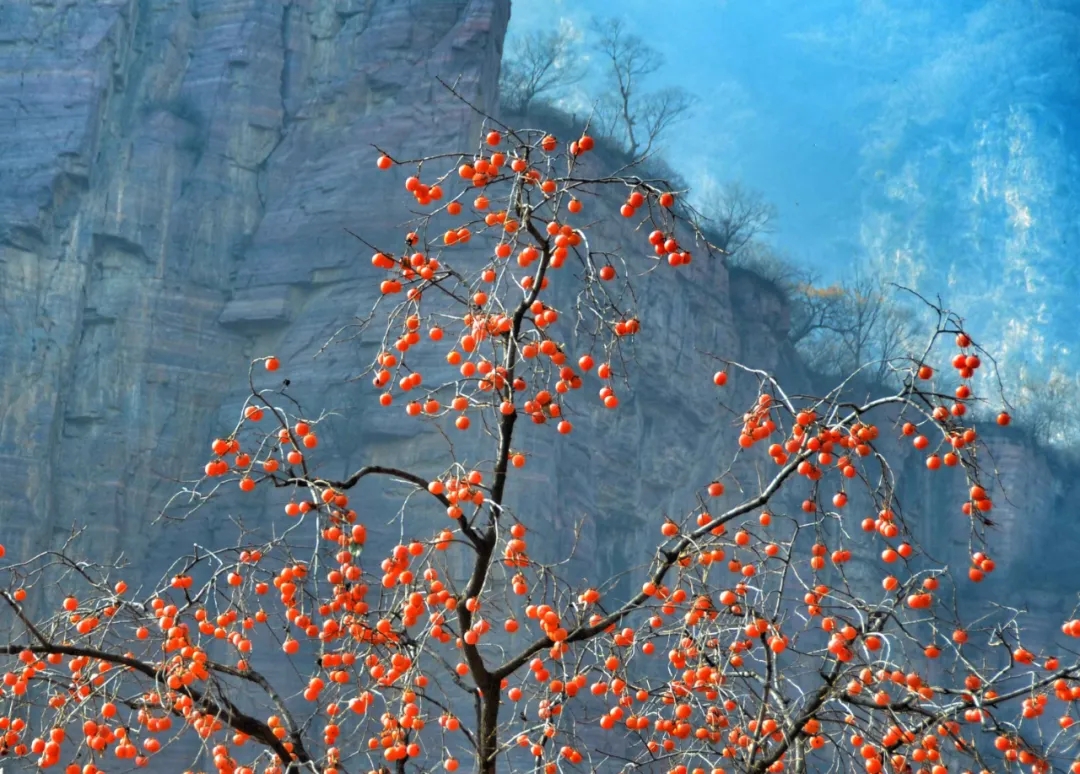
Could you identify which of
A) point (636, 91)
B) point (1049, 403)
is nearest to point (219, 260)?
point (636, 91)

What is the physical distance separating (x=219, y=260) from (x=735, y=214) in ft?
58.3

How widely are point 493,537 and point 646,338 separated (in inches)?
809

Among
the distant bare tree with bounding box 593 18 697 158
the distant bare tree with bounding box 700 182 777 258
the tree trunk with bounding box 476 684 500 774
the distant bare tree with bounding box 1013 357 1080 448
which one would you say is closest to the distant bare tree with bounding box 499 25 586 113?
the distant bare tree with bounding box 593 18 697 158

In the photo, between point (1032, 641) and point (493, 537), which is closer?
point (493, 537)

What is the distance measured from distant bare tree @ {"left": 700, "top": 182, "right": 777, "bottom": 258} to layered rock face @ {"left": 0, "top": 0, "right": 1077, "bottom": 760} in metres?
6.05

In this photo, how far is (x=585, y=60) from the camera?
123ft

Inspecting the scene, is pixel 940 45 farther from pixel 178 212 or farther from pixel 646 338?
pixel 178 212

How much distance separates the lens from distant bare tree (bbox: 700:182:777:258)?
29895mm

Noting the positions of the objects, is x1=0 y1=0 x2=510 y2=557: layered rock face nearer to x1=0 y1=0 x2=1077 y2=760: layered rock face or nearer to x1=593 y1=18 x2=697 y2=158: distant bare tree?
x1=0 y1=0 x2=1077 y2=760: layered rock face

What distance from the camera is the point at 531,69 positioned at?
29250 millimetres

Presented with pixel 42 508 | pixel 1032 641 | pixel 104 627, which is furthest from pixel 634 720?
pixel 1032 641

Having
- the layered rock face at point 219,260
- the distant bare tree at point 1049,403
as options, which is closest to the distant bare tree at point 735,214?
the layered rock face at point 219,260

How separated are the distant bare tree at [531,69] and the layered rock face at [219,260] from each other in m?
2.60

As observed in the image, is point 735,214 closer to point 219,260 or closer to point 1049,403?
point 1049,403
